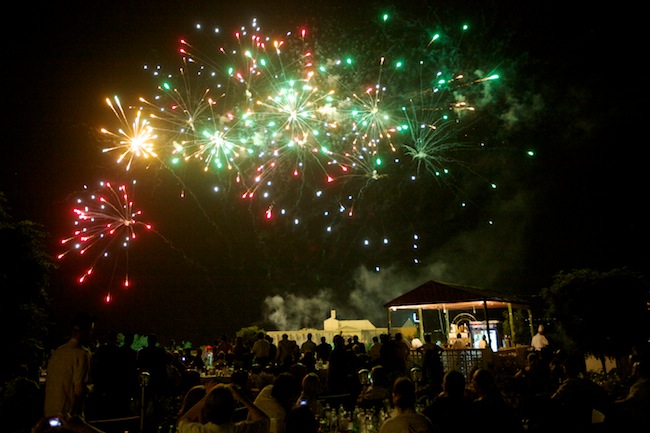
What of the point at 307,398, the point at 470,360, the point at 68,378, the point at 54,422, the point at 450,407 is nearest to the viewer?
the point at 54,422

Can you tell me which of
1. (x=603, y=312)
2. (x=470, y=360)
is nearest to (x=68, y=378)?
(x=470, y=360)

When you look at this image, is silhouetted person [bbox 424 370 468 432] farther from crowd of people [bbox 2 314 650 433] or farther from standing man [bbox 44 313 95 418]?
standing man [bbox 44 313 95 418]

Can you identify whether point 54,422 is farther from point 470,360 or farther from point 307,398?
point 470,360

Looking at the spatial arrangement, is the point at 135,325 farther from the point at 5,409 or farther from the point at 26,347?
the point at 5,409

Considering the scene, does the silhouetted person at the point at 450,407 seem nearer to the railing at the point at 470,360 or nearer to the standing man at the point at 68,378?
the standing man at the point at 68,378

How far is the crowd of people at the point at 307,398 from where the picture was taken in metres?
4.65

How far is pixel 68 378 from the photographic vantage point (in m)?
5.27

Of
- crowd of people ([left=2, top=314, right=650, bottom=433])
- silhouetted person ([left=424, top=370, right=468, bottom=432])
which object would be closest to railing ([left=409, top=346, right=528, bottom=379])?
crowd of people ([left=2, top=314, right=650, bottom=433])

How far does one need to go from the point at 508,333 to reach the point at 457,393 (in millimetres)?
25743

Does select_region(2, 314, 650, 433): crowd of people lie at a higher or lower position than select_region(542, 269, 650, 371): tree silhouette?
lower

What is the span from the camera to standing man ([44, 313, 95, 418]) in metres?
5.23

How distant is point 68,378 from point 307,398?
2.65m

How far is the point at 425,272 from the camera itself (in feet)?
138

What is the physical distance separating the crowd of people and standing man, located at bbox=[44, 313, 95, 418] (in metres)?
0.01
